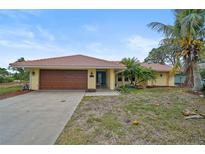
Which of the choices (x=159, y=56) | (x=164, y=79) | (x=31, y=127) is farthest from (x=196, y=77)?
(x=159, y=56)

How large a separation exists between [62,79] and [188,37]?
11254mm

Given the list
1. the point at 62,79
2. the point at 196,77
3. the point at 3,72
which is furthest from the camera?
the point at 3,72

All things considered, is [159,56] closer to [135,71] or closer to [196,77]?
[135,71]

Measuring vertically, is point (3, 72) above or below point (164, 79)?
above

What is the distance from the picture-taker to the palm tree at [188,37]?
12.6 meters

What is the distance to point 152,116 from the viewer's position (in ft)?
23.6

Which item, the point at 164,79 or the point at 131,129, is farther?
the point at 164,79

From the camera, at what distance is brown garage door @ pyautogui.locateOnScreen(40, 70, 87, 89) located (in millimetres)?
17562

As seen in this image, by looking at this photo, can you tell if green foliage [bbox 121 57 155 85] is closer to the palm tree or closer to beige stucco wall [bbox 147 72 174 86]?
beige stucco wall [bbox 147 72 174 86]

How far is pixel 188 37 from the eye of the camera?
42.5 feet

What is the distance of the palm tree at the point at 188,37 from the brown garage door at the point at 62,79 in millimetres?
7944

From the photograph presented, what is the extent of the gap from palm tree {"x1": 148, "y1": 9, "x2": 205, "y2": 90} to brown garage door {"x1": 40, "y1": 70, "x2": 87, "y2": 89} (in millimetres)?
7944
